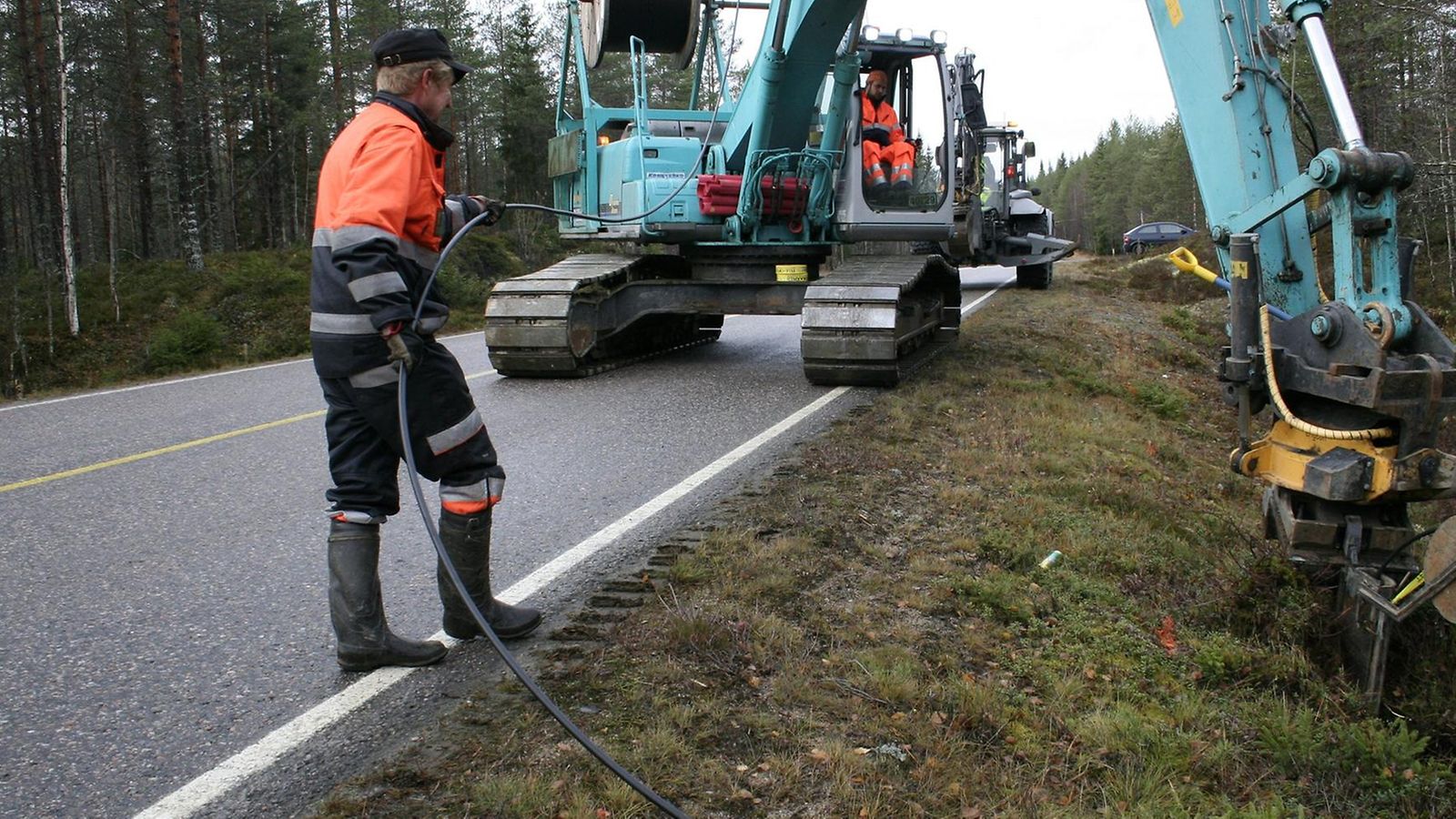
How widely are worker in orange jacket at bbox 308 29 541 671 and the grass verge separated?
46 cm

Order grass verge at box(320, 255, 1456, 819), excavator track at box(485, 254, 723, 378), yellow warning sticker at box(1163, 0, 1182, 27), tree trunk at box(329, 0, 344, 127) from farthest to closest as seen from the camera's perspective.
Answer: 1. tree trunk at box(329, 0, 344, 127)
2. excavator track at box(485, 254, 723, 378)
3. yellow warning sticker at box(1163, 0, 1182, 27)
4. grass verge at box(320, 255, 1456, 819)

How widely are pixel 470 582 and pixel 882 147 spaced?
7216 millimetres

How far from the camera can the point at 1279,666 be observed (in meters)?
3.83

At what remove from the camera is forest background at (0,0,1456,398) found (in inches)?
717

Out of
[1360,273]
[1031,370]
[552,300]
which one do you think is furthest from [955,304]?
[1360,273]

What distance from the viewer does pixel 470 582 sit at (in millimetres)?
3576

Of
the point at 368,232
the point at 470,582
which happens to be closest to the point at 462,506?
the point at 470,582

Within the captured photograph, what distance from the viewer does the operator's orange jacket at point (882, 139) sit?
9.54m

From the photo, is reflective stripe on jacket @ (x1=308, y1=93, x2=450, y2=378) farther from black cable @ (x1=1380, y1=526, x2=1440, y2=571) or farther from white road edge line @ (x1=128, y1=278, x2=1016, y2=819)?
black cable @ (x1=1380, y1=526, x2=1440, y2=571)

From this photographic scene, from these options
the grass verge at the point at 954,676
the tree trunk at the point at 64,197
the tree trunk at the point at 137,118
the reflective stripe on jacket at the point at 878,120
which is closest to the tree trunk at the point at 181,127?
the tree trunk at the point at 137,118

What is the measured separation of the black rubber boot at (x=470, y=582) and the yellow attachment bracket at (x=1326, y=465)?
9.46ft

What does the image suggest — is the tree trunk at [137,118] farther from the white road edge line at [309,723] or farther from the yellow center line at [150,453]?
the white road edge line at [309,723]

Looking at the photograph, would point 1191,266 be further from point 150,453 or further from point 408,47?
point 150,453

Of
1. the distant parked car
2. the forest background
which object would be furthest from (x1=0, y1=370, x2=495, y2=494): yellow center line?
the distant parked car
